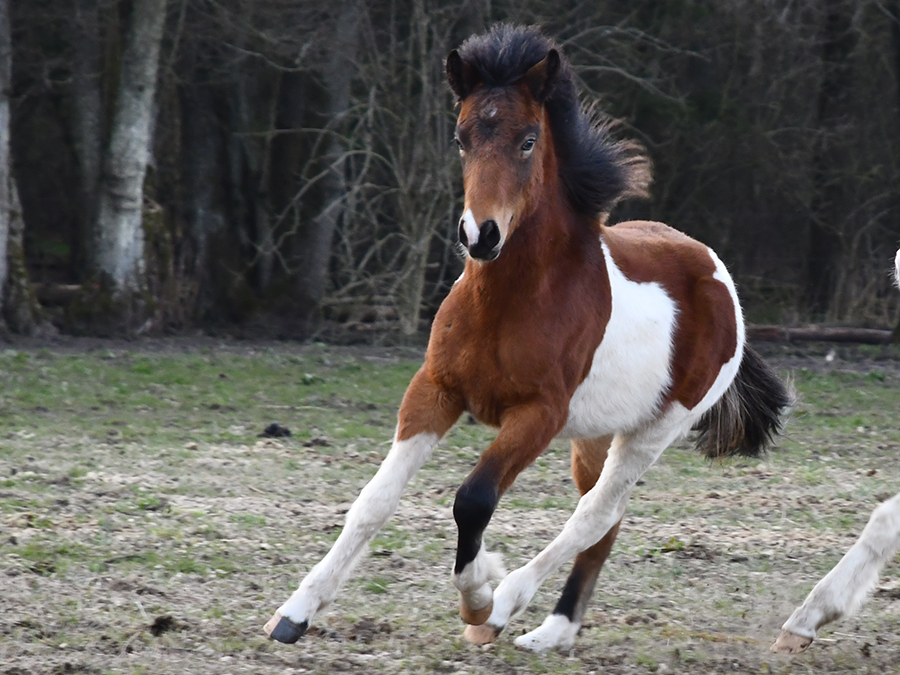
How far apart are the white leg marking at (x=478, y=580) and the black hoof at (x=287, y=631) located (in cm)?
51

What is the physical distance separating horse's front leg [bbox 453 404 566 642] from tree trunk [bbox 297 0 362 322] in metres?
11.1

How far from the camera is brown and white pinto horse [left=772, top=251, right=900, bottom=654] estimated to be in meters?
4.21

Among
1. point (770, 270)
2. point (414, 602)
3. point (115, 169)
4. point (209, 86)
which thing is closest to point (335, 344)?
point (115, 169)

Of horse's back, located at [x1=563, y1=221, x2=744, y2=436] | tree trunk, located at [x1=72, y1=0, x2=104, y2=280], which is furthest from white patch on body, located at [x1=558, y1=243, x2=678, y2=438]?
tree trunk, located at [x1=72, y1=0, x2=104, y2=280]

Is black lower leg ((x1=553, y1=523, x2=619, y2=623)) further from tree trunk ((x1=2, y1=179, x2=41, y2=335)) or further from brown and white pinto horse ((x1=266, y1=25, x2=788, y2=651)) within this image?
tree trunk ((x1=2, y1=179, x2=41, y2=335))

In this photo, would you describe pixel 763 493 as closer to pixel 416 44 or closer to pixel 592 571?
pixel 592 571

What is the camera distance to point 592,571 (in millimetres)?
4688

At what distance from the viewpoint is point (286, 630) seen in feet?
12.4

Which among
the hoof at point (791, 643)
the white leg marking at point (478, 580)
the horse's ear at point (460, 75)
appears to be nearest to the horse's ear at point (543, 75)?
the horse's ear at point (460, 75)

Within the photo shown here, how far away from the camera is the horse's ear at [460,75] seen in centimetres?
396

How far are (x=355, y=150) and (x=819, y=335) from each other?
6316mm

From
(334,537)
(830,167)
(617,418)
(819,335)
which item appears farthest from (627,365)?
(830,167)

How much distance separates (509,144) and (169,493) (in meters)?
3.46

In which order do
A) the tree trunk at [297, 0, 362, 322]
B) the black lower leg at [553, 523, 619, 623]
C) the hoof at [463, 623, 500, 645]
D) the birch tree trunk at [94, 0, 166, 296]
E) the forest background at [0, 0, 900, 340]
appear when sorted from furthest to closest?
1. the tree trunk at [297, 0, 362, 322]
2. the forest background at [0, 0, 900, 340]
3. the birch tree trunk at [94, 0, 166, 296]
4. the black lower leg at [553, 523, 619, 623]
5. the hoof at [463, 623, 500, 645]
